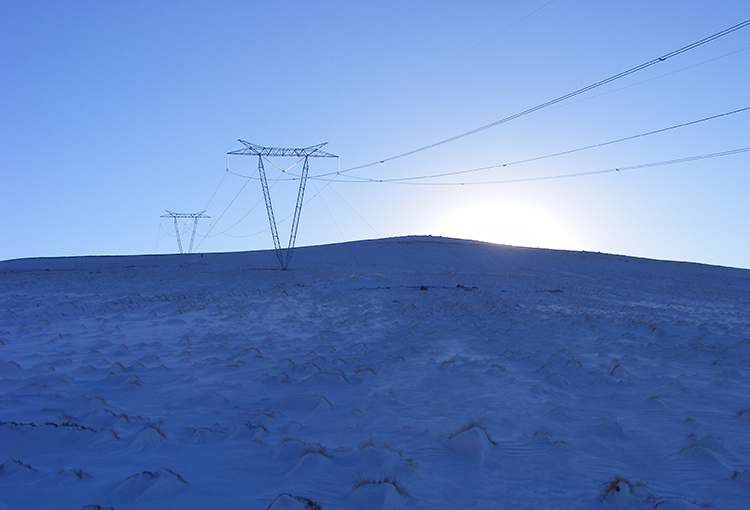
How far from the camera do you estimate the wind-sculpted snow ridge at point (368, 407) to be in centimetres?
401

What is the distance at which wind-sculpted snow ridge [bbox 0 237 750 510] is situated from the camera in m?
4.01

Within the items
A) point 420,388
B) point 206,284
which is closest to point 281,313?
point 420,388

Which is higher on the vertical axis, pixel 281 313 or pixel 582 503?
pixel 281 313

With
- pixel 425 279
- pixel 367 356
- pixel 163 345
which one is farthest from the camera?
pixel 425 279

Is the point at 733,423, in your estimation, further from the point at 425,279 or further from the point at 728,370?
the point at 425,279

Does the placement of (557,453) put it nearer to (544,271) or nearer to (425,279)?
(425,279)

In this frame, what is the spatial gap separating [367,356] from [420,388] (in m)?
2.28

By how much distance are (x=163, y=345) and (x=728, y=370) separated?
37.2 feet

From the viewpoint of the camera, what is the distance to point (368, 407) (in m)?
6.34

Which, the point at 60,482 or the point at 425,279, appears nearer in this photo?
the point at 60,482

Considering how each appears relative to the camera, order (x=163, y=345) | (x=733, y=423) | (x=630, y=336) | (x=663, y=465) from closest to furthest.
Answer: (x=663, y=465), (x=733, y=423), (x=163, y=345), (x=630, y=336)

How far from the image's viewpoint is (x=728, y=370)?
8555 mm

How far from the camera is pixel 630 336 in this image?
1205cm

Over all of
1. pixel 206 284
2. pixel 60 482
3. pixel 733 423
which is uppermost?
pixel 206 284
